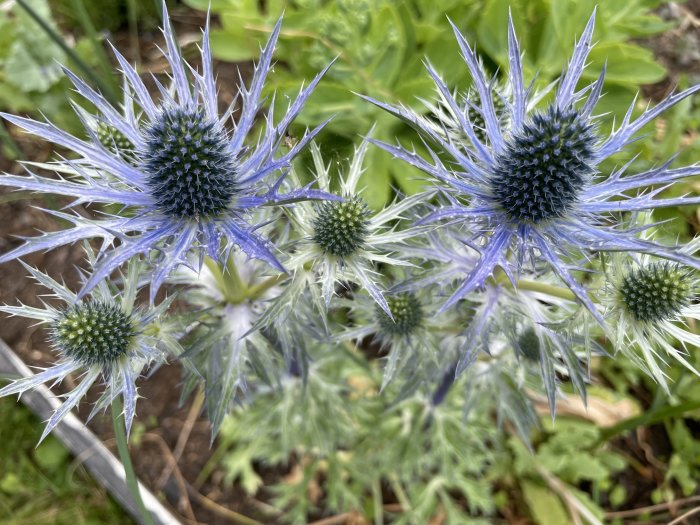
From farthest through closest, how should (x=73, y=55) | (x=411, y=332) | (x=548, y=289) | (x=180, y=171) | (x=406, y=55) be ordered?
(x=406, y=55)
(x=73, y=55)
(x=411, y=332)
(x=548, y=289)
(x=180, y=171)

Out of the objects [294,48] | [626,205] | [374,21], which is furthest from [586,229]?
[294,48]

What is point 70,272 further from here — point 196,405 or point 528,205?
point 528,205

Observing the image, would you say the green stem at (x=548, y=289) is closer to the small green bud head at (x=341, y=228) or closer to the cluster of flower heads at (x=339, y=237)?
the cluster of flower heads at (x=339, y=237)

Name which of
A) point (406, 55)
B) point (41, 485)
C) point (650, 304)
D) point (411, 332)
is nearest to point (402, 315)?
point (411, 332)

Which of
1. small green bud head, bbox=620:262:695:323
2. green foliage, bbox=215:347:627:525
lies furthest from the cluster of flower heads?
green foliage, bbox=215:347:627:525

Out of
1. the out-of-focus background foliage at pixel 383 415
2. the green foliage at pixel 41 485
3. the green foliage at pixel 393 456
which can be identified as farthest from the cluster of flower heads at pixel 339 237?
the green foliage at pixel 41 485

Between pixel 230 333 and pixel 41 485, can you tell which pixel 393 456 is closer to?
A: pixel 230 333
